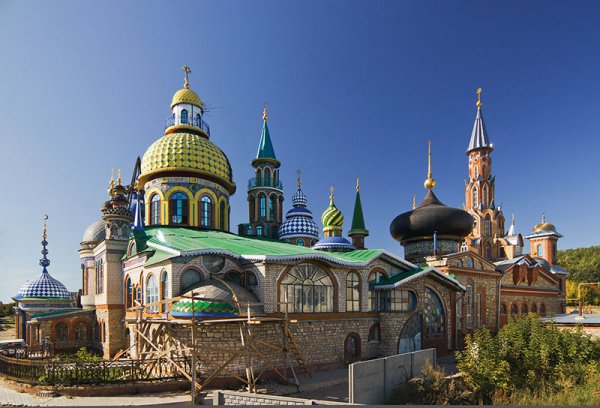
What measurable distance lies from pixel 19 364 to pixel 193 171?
36.9 ft

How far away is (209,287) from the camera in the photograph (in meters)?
14.1

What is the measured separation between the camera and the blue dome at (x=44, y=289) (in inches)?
1016

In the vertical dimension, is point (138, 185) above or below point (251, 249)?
above

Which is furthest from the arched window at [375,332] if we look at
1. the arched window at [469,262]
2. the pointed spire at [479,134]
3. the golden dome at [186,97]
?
the pointed spire at [479,134]

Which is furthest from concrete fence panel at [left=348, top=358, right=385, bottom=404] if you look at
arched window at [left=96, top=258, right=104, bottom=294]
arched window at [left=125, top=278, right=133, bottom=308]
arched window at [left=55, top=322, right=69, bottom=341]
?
arched window at [left=55, top=322, right=69, bottom=341]

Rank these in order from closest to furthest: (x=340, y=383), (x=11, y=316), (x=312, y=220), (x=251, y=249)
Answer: (x=340, y=383)
(x=251, y=249)
(x=312, y=220)
(x=11, y=316)

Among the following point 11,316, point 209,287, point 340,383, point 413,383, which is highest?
point 209,287

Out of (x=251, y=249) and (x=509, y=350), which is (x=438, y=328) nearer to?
(x=509, y=350)

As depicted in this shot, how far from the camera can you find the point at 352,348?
18.1 metres

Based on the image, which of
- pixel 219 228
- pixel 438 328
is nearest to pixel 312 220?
pixel 219 228

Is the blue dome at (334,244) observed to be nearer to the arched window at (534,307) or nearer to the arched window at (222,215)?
the arched window at (222,215)

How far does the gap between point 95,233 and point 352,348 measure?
1579 cm

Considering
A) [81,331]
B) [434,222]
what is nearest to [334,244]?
[434,222]

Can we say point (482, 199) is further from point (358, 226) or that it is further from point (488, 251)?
point (358, 226)
